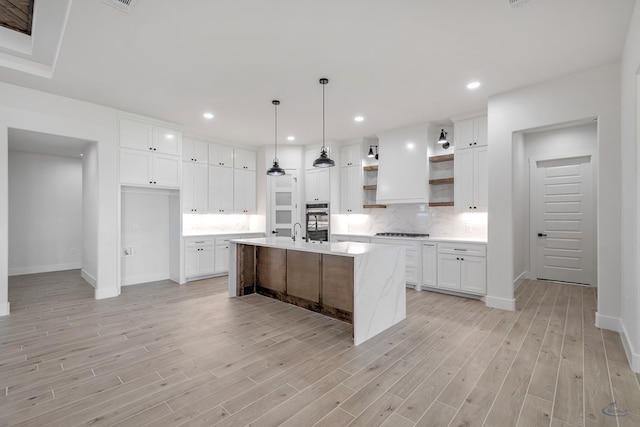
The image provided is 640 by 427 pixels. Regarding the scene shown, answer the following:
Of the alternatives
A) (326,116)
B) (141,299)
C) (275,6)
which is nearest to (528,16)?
(275,6)

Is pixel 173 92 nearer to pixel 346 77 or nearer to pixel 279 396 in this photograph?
pixel 346 77

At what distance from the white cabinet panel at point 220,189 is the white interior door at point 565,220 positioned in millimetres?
6521

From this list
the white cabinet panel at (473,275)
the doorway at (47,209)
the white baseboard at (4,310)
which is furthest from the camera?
the doorway at (47,209)

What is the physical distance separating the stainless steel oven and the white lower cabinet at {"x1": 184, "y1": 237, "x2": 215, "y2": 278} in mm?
2183

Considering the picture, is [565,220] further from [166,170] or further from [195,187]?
[166,170]

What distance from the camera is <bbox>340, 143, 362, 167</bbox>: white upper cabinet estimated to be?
Result: 264 inches

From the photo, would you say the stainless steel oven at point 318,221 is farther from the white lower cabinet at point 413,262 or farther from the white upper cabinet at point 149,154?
the white upper cabinet at point 149,154

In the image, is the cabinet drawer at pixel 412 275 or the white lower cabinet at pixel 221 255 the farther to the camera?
the white lower cabinet at pixel 221 255

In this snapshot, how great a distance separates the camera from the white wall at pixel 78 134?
405 cm

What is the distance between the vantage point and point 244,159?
7.33 m

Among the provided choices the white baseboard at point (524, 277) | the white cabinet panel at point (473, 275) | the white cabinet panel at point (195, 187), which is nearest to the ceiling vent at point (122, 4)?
the white cabinet panel at point (195, 187)

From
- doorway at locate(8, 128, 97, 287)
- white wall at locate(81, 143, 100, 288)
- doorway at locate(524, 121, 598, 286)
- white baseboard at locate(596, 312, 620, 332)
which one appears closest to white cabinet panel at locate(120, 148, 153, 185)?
white wall at locate(81, 143, 100, 288)

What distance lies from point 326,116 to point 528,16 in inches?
123

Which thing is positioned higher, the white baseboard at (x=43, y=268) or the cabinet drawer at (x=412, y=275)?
the cabinet drawer at (x=412, y=275)
